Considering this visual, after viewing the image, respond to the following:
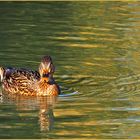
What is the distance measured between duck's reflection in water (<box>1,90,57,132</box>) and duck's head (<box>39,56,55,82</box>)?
1.13 ft

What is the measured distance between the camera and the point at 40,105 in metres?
14.3

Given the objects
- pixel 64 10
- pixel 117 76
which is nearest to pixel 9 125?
pixel 117 76

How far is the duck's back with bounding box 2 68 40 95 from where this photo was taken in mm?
15102

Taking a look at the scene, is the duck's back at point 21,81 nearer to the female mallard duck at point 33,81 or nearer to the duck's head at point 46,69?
the female mallard duck at point 33,81

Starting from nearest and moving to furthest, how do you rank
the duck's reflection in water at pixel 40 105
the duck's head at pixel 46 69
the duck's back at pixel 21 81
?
the duck's reflection in water at pixel 40 105, the duck's head at pixel 46 69, the duck's back at pixel 21 81

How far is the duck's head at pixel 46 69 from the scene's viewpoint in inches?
586

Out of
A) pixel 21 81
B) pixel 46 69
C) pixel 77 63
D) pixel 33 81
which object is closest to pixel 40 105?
pixel 46 69

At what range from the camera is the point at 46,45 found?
18.5 meters

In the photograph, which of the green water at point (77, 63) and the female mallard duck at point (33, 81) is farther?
the female mallard duck at point (33, 81)

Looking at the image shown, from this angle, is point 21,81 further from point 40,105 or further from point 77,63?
point 77,63

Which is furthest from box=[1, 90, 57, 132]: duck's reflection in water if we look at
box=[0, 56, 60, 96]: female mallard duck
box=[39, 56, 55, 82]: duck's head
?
box=[39, 56, 55, 82]: duck's head

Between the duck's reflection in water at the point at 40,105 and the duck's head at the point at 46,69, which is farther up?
the duck's head at the point at 46,69

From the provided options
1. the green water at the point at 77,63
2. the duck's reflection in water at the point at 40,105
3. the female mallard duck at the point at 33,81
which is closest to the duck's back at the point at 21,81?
the female mallard duck at the point at 33,81

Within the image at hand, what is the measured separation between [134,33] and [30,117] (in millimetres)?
7208
